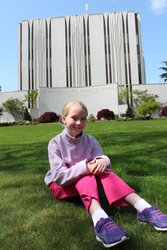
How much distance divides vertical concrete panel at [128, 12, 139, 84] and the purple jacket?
160ft

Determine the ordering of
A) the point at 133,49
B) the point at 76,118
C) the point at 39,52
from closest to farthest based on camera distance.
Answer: the point at 76,118 → the point at 133,49 → the point at 39,52

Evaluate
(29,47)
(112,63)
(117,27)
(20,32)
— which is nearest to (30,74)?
(29,47)

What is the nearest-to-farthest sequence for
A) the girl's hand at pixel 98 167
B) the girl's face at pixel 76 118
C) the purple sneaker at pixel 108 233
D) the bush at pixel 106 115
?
1. the purple sneaker at pixel 108 233
2. the girl's hand at pixel 98 167
3. the girl's face at pixel 76 118
4. the bush at pixel 106 115

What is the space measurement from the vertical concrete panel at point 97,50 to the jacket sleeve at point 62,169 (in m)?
47.7

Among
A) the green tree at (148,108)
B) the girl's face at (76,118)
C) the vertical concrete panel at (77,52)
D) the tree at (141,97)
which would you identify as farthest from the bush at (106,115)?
the girl's face at (76,118)

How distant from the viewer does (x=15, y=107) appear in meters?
40.7

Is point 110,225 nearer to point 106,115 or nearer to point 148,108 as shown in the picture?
point 106,115

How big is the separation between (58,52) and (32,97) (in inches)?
578

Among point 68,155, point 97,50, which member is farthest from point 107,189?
point 97,50

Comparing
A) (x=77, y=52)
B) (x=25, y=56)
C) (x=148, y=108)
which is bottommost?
(x=148, y=108)

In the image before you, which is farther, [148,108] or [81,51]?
[81,51]

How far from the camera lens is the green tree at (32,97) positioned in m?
40.9

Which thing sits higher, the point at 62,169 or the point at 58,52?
the point at 58,52

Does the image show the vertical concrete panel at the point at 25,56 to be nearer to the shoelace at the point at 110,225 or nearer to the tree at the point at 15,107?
the tree at the point at 15,107
